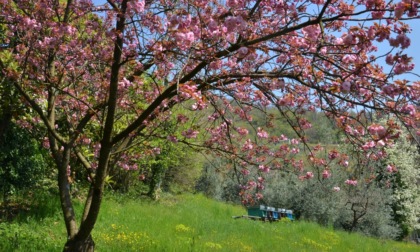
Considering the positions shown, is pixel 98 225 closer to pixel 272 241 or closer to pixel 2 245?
pixel 2 245

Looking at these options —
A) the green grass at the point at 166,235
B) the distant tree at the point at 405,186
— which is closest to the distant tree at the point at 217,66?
the green grass at the point at 166,235

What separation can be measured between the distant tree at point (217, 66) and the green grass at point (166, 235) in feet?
5.44

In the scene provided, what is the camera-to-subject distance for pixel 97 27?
201 inches

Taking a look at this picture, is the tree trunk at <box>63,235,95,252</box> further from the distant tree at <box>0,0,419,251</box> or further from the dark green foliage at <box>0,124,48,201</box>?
the dark green foliage at <box>0,124,48,201</box>

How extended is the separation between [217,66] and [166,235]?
4.63 metres

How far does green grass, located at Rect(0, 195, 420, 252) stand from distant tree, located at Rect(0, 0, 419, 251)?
5.44 feet

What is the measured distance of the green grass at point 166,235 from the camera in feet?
21.7

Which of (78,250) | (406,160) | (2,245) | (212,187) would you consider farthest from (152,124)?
(406,160)

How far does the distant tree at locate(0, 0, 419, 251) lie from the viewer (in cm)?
302

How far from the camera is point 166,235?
818 cm

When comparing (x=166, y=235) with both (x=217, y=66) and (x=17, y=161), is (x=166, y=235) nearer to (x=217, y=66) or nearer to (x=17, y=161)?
(x=17, y=161)

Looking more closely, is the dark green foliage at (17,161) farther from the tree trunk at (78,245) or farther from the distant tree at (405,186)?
the distant tree at (405,186)

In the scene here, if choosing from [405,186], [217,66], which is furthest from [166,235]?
[405,186]

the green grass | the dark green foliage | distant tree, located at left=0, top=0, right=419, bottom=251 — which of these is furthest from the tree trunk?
the dark green foliage
